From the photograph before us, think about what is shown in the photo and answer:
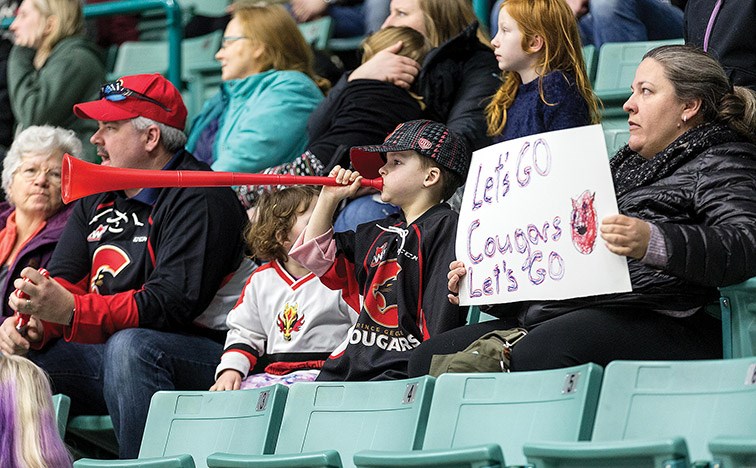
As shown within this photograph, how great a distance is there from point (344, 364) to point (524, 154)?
819 millimetres

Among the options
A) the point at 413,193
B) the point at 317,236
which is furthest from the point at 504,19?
the point at 317,236

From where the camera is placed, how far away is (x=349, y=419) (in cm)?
295

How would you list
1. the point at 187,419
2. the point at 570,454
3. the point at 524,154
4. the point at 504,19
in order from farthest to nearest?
1. the point at 504,19
2. the point at 187,419
3. the point at 524,154
4. the point at 570,454

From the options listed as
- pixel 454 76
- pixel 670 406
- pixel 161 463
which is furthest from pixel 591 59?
pixel 161 463

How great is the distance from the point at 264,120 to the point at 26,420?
2.30 m

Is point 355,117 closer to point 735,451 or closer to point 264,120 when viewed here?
point 264,120

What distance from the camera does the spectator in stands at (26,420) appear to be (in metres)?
2.48

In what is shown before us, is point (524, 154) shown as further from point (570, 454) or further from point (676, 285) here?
point (570, 454)

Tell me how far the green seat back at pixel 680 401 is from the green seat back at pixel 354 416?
0.46 metres

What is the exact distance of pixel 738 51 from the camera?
3.54 meters

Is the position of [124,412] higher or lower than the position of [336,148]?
lower

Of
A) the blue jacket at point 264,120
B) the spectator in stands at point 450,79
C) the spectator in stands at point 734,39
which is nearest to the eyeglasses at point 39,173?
the blue jacket at point 264,120

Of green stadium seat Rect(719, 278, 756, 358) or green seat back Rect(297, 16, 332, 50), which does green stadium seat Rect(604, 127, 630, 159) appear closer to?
green stadium seat Rect(719, 278, 756, 358)

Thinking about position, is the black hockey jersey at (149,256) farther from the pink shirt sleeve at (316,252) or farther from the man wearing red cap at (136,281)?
the pink shirt sleeve at (316,252)
